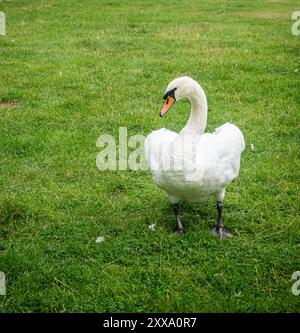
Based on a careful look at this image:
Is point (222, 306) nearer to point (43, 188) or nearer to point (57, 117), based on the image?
point (43, 188)

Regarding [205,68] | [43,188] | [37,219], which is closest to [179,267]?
[37,219]

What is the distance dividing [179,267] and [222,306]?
652 mm

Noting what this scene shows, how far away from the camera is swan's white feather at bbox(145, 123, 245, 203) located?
4.75 metres

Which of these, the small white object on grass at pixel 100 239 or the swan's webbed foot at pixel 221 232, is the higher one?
the swan's webbed foot at pixel 221 232

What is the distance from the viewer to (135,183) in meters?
6.55

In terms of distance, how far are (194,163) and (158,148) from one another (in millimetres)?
491

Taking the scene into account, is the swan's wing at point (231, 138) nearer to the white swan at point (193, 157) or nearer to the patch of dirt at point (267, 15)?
the white swan at point (193, 157)

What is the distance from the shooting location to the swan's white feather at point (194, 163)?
475 cm

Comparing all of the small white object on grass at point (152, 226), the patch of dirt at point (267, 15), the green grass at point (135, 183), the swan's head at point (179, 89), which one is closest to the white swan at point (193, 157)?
the swan's head at point (179, 89)

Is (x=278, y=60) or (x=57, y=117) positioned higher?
(x=278, y=60)

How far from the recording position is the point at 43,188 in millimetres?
6445

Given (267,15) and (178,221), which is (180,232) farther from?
(267,15)

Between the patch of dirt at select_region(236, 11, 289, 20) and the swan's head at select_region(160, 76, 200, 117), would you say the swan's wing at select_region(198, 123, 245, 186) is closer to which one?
the swan's head at select_region(160, 76, 200, 117)

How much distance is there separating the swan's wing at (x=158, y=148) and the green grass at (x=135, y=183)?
815 millimetres
